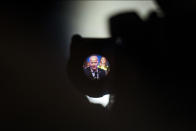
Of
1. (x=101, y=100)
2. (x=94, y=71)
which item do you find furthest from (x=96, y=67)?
(x=101, y=100)

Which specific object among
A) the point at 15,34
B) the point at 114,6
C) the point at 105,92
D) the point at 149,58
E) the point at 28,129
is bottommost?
the point at 28,129

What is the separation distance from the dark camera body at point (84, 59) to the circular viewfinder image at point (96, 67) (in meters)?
0.01

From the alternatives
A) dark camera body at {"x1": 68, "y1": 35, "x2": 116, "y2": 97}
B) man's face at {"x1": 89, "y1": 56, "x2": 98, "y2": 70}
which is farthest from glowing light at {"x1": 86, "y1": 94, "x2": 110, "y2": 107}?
man's face at {"x1": 89, "y1": 56, "x2": 98, "y2": 70}

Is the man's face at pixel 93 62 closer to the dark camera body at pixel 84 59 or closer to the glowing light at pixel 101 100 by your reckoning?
the dark camera body at pixel 84 59

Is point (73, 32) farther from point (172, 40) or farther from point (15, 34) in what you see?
point (172, 40)

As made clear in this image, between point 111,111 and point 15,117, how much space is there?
0.46 metres

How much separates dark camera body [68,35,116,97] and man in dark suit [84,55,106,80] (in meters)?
0.02

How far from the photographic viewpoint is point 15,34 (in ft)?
3.52

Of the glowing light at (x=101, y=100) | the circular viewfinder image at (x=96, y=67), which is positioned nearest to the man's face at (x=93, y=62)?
the circular viewfinder image at (x=96, y=67)

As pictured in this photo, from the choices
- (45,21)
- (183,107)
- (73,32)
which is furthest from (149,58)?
(45,21)

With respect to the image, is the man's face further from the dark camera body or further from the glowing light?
the glowing light

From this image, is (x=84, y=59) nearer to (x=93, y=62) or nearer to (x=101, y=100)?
(x=93, y=62)

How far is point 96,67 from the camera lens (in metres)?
0.94

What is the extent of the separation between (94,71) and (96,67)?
2 centimetres
